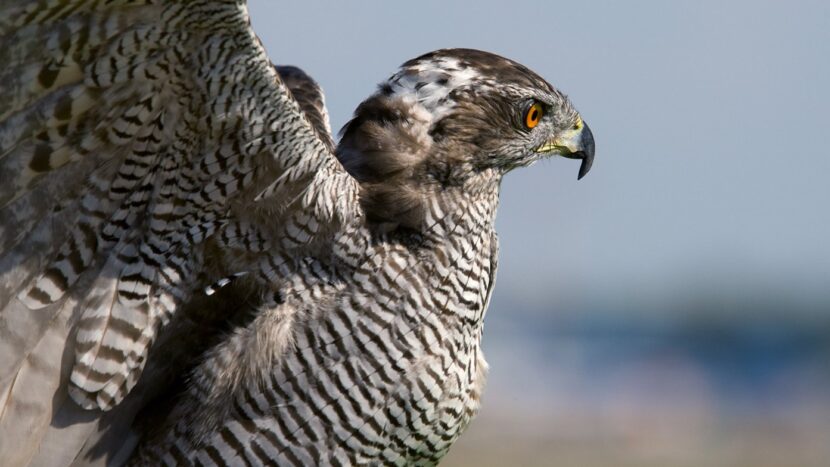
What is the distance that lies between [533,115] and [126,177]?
6.83ft

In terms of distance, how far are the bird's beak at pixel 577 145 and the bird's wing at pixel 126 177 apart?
1.26m

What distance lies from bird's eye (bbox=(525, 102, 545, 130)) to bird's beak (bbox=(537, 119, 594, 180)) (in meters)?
0.18

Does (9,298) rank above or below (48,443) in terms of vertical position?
above

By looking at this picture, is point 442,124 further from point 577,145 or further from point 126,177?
point 126,177

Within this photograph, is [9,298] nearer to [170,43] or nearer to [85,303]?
[85,303]

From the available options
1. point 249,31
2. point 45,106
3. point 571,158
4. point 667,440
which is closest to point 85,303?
point 45,106

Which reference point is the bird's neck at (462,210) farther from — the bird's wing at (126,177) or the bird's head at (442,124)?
the bird's wing at (126,177)

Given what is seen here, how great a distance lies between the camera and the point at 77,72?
6.33 metres

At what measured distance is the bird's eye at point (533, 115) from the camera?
300 inches

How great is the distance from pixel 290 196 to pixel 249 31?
0.88 metres

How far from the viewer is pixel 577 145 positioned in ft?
26.3

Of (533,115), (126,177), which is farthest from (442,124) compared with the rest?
(126,177)

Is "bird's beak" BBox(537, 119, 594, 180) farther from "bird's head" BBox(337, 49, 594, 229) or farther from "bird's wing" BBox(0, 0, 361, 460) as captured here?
"bird's wing" BBox(0, 0, 361, 460)

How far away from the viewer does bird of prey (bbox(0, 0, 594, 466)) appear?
6.35 meters
